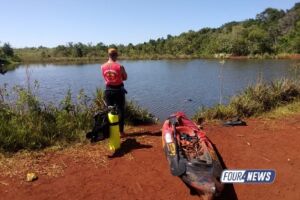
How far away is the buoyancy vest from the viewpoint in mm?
7721

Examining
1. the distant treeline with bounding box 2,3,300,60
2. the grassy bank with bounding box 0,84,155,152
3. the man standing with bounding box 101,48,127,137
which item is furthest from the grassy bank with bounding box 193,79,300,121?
the distant treeline with bounding box 2,3,300,60

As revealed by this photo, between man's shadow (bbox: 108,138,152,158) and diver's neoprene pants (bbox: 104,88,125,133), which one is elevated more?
diver's neoprene pants (bbox: 104,88,125,133)

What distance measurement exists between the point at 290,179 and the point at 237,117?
3949mm

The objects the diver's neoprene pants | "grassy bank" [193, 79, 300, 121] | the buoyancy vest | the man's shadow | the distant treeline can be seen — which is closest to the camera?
the man's shadow

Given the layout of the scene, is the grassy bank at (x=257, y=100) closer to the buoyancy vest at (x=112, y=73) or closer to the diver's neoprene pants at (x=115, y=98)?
the diver's neoprene pants at (x=115, y=98)

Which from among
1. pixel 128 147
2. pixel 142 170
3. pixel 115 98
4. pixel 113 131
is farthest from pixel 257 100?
pixel 142 170

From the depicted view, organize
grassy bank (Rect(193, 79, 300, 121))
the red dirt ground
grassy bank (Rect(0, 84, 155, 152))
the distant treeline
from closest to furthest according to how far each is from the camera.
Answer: the red dirt ground, grassy bank (Rect(0, 84, 155, 152)), grassy bank (Rect(193, 79, 300, 121)), the distant treeline

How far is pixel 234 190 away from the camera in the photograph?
557cm

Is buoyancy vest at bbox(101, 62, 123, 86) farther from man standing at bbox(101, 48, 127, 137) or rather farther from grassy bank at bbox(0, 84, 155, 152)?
grassy bank at bbox(0, 84, 155, 152)

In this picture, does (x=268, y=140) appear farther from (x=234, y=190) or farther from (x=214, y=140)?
(x=234, y=190)

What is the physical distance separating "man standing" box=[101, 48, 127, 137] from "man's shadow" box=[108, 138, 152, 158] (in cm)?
69

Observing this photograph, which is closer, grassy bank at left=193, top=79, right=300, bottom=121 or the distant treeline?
grassy bank at left=193, top=79, right=300, bottom=121

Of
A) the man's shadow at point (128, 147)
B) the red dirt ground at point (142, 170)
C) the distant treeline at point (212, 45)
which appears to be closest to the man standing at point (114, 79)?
the man's shadow at point (128, 147)

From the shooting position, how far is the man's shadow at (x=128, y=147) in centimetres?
698
